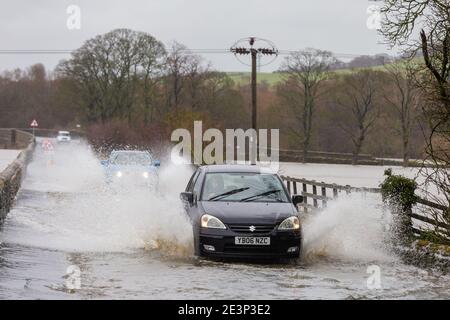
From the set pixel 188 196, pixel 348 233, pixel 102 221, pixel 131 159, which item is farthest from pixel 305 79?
pixel 188 196

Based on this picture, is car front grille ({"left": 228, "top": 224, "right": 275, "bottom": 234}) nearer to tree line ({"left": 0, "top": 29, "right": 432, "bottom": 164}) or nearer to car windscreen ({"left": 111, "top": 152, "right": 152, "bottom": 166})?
car windscreen ({"left": 111, "top": 152, "right": 152, "bottom": 166})

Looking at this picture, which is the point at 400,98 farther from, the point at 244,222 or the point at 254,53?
the point at 244,222

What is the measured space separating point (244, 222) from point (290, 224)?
796 millimetres

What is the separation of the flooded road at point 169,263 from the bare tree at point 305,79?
6557 centimetres

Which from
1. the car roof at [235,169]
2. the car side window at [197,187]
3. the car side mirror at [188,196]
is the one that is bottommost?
the car side mirror at [188,196]

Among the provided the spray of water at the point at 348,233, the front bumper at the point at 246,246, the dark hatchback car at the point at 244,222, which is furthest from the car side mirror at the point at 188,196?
the spray of water at the point at 348,233

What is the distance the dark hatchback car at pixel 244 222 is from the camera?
11.5m

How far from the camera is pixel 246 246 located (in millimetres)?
11500

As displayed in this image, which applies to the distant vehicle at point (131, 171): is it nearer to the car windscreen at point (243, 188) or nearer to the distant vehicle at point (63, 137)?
the car windscreen at point (243, 188)

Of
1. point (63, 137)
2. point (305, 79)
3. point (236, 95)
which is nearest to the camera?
point (305, 79)

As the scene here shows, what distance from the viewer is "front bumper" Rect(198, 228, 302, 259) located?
11.5m

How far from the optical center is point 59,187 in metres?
29.8

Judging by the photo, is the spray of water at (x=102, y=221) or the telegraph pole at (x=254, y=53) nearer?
the spray of water at (x=102, y=221)

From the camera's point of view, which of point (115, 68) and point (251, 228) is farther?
point (115, 68)
